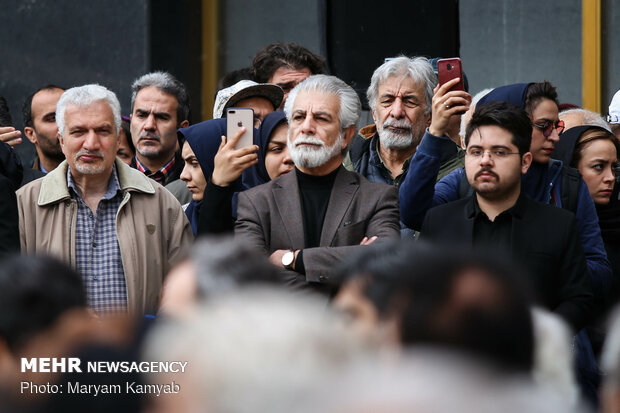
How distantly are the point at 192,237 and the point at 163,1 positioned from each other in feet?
13.0

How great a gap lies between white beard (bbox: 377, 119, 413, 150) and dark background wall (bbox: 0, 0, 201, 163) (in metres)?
3.37

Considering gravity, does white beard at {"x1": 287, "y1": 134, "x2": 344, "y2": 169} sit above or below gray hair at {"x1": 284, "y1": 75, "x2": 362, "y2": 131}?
below

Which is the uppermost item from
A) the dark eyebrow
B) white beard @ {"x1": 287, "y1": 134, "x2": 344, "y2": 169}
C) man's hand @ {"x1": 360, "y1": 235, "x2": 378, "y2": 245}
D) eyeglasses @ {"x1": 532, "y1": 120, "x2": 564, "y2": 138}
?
the dark eyebrow

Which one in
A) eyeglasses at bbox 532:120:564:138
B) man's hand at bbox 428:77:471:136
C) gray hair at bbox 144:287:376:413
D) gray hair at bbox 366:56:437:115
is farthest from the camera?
gray hair at bbox 366:56:437:115

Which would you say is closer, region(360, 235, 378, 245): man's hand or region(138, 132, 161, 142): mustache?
region(360, 235, 378, 245): man's hand

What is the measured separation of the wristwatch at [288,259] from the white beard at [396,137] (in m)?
1.18

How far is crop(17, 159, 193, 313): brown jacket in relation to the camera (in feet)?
16.0

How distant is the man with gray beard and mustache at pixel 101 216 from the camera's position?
15.9ft

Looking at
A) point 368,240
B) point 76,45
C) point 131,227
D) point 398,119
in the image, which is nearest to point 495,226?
point 368,240

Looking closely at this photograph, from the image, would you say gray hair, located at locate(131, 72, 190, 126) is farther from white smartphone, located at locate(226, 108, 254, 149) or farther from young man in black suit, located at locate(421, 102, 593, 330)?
young man in black suit, located at locate(421, 102, 593, 330)

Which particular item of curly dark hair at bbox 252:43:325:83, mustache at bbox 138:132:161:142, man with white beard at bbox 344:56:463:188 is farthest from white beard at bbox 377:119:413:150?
mustache at bbox 138:132:161:142

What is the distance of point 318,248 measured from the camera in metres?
4.51

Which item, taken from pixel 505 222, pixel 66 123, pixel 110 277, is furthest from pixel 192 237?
pixel 505 222

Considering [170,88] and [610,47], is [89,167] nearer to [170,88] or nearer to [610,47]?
[170,88]
